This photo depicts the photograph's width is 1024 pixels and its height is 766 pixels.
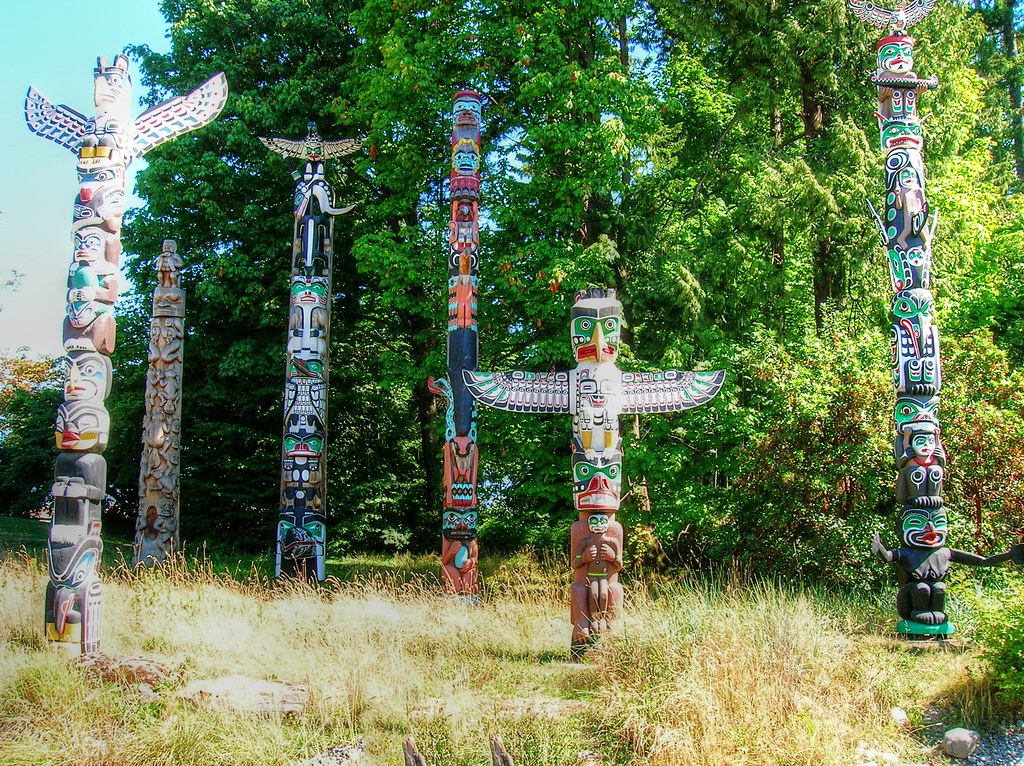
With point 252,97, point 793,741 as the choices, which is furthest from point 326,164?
point 793,741

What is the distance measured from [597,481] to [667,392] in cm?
109

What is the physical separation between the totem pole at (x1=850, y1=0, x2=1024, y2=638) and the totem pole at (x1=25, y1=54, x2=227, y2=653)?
6620mm

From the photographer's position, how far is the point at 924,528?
790cm

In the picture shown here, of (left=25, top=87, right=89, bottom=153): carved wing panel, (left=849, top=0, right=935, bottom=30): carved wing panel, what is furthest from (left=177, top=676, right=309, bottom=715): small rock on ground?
(left=849, top=0, right=935, bottom=30): carved wing panel

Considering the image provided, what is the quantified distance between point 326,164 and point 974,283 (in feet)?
38.0

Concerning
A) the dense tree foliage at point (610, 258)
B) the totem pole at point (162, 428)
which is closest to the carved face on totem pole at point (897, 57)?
the dense tree foliage at point (610, 258)

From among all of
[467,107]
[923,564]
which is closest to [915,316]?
[923,564]

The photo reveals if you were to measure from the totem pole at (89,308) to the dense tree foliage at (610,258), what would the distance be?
5.59 metres

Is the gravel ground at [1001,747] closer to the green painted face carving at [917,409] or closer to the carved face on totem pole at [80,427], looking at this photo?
the green painted face carving at [917,409]

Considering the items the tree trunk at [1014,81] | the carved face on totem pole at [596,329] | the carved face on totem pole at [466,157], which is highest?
the tree trunk at [1014,81]

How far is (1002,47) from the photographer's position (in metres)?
21.0

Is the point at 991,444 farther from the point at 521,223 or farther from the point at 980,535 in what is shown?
the point at 521,223

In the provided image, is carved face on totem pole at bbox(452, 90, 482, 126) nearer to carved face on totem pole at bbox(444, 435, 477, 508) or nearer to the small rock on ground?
carved face on totem pole at bbox(444, 435, 477, 508)

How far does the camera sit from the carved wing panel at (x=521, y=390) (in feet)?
26.0
